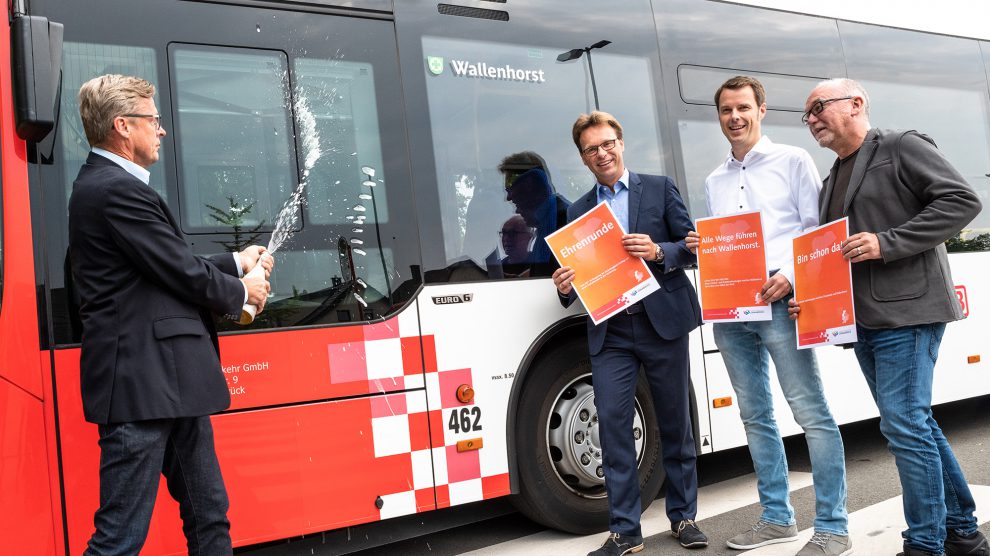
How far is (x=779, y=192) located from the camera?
12.1 feet

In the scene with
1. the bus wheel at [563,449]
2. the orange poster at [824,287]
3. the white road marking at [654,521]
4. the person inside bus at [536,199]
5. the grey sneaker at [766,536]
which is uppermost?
the person inside bus at [536,199]

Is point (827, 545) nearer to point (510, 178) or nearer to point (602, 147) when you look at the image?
point (602, 147)

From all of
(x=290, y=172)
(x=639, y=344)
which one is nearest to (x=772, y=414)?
(x=639, y=344)

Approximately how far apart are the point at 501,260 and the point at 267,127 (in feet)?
4.28

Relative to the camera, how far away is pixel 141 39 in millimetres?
3445

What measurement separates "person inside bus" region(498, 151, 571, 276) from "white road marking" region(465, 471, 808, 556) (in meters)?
1.39

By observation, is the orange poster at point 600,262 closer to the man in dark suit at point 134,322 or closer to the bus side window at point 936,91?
the man in dark suit at point 134,322

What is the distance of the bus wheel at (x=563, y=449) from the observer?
422 centimetres

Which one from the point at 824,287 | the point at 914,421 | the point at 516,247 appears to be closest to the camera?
the point at 914,421

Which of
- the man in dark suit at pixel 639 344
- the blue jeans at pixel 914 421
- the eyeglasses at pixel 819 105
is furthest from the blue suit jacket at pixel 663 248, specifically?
the blue jeans at pixel 914 421

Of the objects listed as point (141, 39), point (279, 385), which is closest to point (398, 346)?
point (279, 385)

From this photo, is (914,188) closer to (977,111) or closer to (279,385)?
(279,385)

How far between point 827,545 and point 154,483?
2.66m

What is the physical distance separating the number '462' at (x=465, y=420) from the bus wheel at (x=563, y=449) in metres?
0.27
